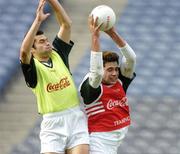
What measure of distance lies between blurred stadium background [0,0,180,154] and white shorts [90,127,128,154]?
1.90 m

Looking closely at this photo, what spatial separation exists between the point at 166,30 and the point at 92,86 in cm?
307

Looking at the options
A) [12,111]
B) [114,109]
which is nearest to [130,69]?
[114,109]

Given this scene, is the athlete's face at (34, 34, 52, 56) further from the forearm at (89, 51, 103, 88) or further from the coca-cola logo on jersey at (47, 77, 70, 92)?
the forearm at (89, 51, 103, 88)

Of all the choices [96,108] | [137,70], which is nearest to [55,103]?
[96,108]

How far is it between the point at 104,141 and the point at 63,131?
26 cm

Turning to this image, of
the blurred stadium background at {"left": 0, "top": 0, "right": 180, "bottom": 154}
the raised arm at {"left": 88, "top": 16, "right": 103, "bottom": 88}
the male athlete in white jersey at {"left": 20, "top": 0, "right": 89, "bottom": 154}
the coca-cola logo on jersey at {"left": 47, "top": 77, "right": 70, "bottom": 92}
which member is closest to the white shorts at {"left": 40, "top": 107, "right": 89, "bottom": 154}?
the male athlete in white jersey at {"left": 20, "top": 0, "right": 89, "bottom": 154}

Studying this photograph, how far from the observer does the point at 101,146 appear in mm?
4145

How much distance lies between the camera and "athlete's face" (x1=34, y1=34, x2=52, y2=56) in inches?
164

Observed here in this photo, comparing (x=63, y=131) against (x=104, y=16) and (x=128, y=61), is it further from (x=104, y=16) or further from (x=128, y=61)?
(x=104, y=16)

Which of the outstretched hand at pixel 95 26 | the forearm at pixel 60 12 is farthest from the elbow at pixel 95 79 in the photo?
the forearm at pixel 60 12

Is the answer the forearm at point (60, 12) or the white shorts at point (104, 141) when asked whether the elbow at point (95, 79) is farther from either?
the forearm at point (60, 12)

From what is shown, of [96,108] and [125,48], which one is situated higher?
[125,48]

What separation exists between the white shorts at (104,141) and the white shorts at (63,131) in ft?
0.19

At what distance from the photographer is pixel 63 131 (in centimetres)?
412
